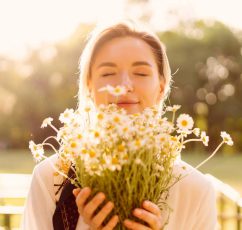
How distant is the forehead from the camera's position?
189cm

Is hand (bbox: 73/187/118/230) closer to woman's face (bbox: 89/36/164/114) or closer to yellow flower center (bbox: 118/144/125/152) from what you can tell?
yellow flower center (bbox: 118/144/125/152)

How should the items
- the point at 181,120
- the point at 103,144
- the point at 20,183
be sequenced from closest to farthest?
the point at 103,144 < the point at 181,120 < the point at 20,183

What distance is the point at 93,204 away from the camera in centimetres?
154

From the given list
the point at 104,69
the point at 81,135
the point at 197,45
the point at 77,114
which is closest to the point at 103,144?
the point at 81,135

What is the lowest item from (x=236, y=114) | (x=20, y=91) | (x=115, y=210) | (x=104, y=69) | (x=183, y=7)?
(x=115, y=210)

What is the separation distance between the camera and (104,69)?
190 centimetres

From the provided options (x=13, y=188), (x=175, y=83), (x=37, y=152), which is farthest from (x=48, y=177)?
(x=175, y=83)

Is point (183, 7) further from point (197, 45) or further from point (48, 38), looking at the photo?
point (48, 38)

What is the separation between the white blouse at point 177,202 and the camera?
1964mm

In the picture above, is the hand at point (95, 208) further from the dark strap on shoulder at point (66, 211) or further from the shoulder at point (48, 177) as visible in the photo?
the shoulder at point (48, 177)

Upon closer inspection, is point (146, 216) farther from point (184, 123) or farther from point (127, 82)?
point (127, 82)

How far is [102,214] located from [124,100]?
0.46 metres

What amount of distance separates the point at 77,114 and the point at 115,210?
0.33m

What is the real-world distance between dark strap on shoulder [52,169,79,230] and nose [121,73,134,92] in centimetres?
42
